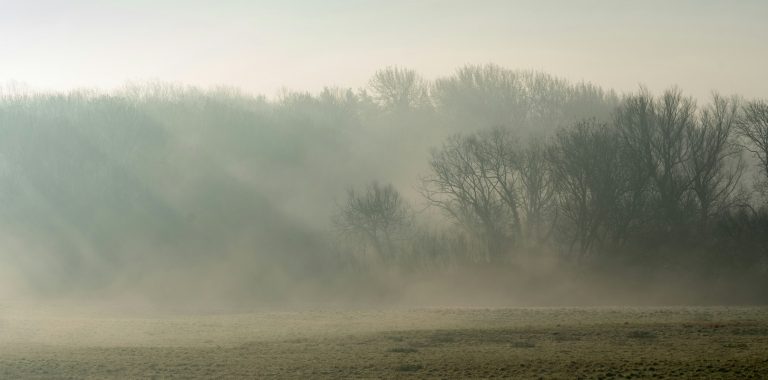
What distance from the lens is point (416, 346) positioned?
2353cm

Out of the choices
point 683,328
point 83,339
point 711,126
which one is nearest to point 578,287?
point 711,126

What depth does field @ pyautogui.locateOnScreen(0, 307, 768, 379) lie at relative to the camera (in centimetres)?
1984

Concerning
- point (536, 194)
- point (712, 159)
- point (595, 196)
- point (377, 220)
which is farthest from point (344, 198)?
point (712, 159)

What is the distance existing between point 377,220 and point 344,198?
12.5 meters

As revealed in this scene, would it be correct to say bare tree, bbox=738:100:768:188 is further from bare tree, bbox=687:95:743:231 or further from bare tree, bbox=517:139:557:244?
bare tree, bbox=517:139:557:244

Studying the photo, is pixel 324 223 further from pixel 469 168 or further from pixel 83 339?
pixel 83 339

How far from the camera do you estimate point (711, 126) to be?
5731cm

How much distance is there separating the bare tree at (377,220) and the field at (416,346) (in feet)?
71.3

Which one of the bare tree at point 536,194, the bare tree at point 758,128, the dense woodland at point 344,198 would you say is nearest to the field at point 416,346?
the dense woodland at point 344,198

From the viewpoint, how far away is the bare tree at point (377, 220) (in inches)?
2156

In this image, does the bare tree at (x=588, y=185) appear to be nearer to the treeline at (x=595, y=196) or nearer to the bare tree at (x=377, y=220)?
the treeline at (x=595, y=196)

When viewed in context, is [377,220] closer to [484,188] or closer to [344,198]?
[484,188]

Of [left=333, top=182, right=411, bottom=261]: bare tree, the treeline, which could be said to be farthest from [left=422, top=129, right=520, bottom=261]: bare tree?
[left=333, top=182, right=411, bottom=261]: bare tree

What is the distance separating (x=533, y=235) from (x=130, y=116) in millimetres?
35061
